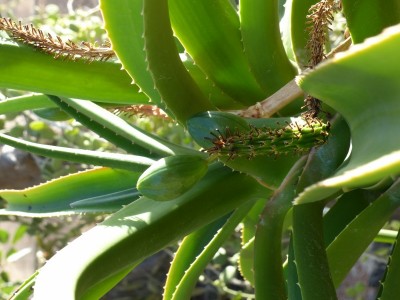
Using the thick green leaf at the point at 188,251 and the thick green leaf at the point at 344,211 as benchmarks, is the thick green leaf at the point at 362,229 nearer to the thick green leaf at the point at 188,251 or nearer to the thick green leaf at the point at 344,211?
the thick green leaf at the point at 344,211

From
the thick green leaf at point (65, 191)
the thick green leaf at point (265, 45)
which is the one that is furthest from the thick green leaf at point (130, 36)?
the thick green leaf at point (65, 191)

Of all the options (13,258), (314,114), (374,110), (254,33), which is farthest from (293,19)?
(13,258)

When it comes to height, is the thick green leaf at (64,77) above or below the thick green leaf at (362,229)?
above

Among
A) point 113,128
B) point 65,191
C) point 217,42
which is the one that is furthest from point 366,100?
point 65,191

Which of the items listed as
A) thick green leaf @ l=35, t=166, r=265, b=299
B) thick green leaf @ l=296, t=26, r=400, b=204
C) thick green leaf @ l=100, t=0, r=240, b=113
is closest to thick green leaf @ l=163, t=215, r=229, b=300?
thick green leaf @ l=35, t=166, r=265, b=299

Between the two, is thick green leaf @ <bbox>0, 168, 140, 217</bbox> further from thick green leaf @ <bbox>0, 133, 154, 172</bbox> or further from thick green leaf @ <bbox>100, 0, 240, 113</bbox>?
thick green leaf @ <bbox>100, 0, 240, 113</bbox>

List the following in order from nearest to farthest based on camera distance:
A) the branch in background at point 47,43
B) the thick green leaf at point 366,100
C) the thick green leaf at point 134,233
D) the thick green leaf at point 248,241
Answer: the thick green leaf at point 366,100 → the thick green leaf at point 134,233 → the branch in background at point 47,43 → the thick green leaf at point 248,241

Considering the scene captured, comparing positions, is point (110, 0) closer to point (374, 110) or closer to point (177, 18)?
point (177, 18)
